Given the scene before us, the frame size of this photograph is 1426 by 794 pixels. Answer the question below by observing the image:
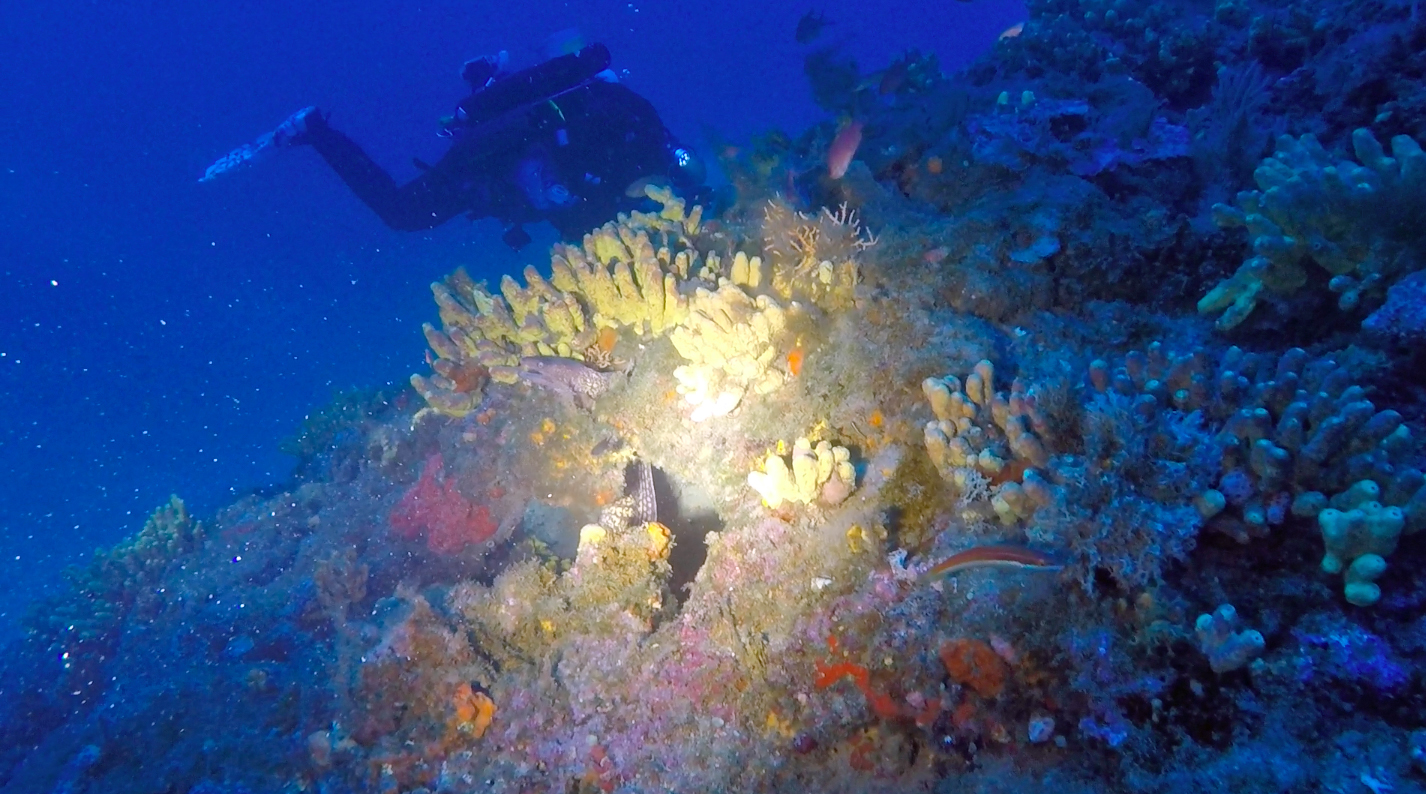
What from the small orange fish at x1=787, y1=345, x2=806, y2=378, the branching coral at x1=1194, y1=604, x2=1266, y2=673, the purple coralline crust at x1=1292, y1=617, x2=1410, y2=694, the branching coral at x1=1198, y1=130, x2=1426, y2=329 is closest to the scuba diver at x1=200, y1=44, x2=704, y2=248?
the small orange fish at x1=787, y1=345, x2=806, y2=378

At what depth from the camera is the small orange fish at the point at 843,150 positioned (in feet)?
18.0

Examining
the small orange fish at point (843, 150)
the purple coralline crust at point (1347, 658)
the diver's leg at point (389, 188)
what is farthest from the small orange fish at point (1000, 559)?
the diver's leg at point (389, 188)

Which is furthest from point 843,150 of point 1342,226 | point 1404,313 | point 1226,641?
point 1226,641

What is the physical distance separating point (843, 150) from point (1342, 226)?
3395 mm

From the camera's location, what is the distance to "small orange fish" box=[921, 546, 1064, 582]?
7.54 ft

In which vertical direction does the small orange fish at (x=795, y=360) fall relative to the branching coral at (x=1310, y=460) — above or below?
above

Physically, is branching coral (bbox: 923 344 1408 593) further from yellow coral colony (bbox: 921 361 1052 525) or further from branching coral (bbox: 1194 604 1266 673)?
branching coral (bbox: 1194 604 1266 673)

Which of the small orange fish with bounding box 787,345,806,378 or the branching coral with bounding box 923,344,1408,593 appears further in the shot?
the small orange fish with bounding box 787,345,806,378

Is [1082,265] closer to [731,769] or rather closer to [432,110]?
[731,769]

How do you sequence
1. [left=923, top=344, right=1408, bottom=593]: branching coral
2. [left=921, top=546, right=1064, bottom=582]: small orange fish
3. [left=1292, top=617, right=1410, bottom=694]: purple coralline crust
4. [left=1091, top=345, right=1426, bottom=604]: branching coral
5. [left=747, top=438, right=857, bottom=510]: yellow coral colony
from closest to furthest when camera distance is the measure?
[left=1292, top=617, right=1410, bottom=694]: purple coralline crust → [left=1091, top=345, right=1426, bottom=604]: branching coral → [left=923, top=344, right=1408, bottom=593]: branching coral → [left=921, top=546, right=1064, bottom=582]: small orange fish → [left=747, top=438, right=857, bottom=510]: yellow coral colony

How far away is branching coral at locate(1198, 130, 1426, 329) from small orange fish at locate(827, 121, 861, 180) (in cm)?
289

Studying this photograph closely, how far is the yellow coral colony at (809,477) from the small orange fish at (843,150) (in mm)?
3072

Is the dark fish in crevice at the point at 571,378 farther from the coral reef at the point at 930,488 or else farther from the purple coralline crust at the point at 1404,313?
the purple coralline crust at the point at 1404,313

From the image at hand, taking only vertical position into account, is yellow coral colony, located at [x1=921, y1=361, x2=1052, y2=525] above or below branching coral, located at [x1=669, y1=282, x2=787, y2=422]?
below
